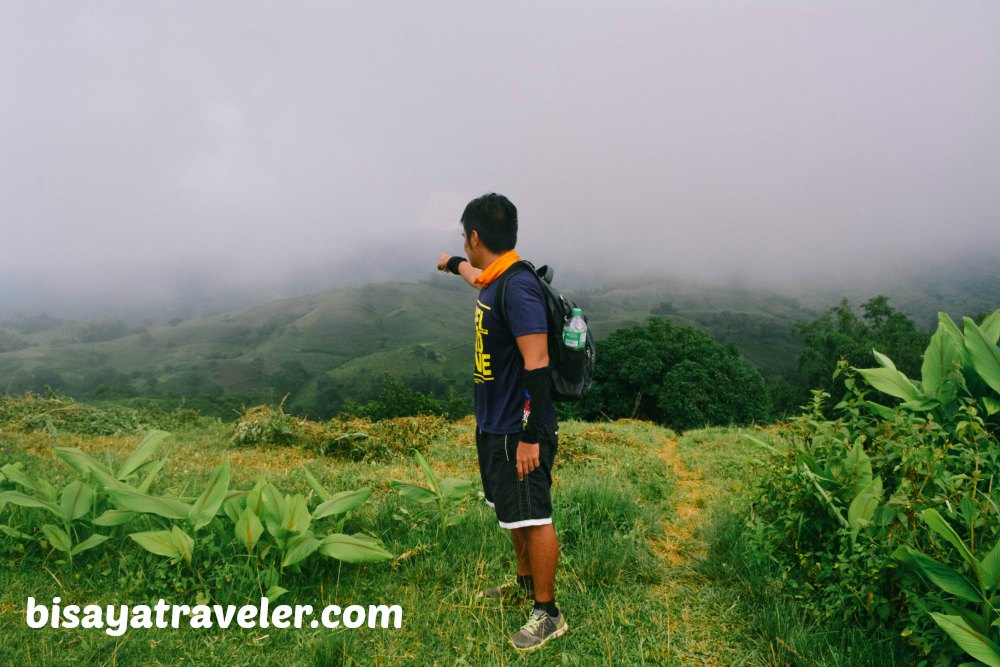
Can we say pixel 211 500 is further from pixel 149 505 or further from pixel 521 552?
pixel 521 552

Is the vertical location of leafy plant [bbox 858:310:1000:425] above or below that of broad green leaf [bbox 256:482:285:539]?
above

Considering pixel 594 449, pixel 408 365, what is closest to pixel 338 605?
pixel 594 449

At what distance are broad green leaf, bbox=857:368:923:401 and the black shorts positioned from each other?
2537 mm

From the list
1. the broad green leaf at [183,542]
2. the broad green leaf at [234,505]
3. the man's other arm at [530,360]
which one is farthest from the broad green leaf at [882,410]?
the broad green leaf at [183,542]

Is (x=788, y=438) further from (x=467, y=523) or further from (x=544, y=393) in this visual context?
(x=467, y=523)

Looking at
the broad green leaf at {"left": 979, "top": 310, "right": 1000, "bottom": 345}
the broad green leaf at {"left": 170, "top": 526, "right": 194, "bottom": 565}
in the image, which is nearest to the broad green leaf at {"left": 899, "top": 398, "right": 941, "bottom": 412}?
the broad green leaf at {"left": 979, "top": 310, "right": 1000, "bottom": 345}

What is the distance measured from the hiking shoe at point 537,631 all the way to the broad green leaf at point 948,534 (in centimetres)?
195

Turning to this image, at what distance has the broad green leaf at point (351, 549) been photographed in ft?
10.9

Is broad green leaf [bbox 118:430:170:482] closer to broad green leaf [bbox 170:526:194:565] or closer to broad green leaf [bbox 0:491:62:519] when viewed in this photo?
broad green leaf [bbox 0:491:62:519]

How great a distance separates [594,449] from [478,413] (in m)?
4.98

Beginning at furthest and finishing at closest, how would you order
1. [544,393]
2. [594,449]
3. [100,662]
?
[594,449]
[544,393]
[100,662]

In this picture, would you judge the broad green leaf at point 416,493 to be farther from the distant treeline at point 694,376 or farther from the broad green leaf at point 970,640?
the distant treeline at point 694,376

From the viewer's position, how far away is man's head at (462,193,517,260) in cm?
306

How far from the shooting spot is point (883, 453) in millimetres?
3338
